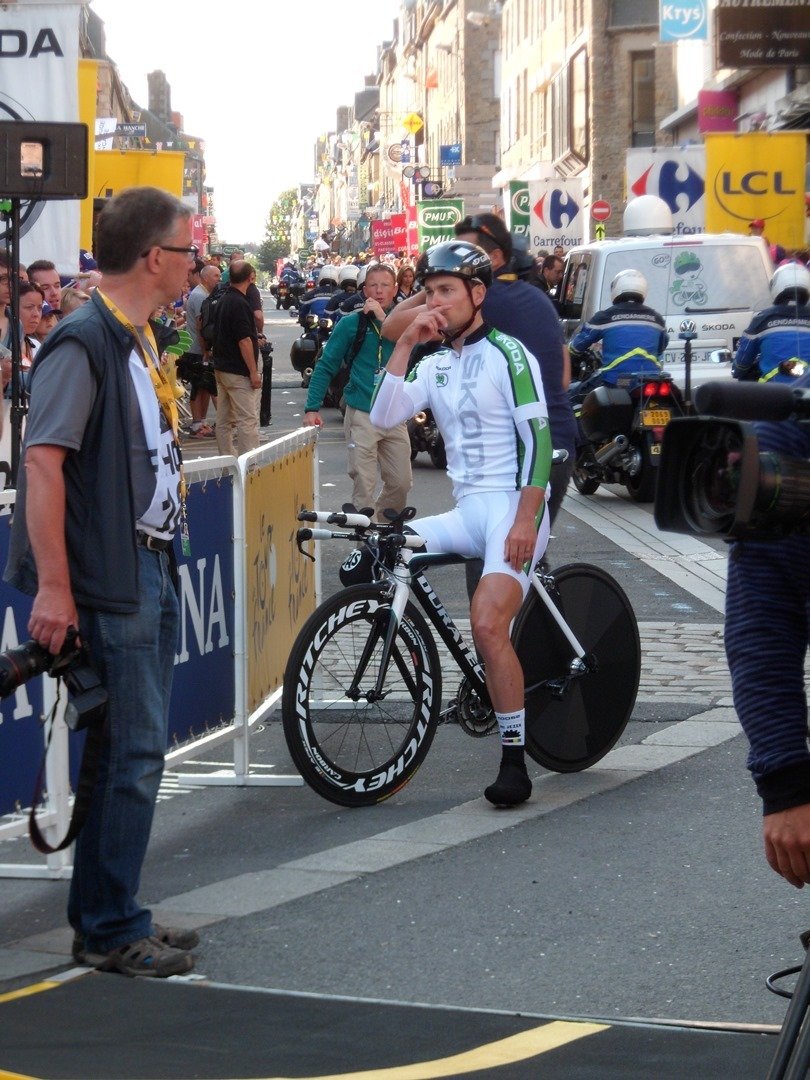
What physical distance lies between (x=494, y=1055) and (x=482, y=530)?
8.88ft

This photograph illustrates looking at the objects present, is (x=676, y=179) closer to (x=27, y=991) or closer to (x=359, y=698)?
(x=359, y=698)

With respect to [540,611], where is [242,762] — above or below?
below

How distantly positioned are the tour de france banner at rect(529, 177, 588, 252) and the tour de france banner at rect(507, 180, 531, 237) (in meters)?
1.50

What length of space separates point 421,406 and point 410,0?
→ 120 m

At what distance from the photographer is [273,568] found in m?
7.11

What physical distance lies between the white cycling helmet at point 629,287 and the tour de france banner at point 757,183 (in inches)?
448

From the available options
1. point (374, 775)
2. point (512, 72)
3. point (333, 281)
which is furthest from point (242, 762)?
point (512, 72)

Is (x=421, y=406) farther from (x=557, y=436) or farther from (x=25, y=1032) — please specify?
(x=25, y=1032)

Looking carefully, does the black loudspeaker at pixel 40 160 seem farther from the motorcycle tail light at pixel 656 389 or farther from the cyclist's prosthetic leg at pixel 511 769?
the motorcycle tail light at pixel 656 389

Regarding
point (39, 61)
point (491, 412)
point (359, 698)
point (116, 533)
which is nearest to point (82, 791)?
point (116, 533)

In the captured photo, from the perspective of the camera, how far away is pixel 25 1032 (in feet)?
13.4

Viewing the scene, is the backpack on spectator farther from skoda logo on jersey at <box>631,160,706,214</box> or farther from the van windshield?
skoda logo on jersey at <box>631,160,706,214</box>

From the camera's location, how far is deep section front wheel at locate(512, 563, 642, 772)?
263 inches

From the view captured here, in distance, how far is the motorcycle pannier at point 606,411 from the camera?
15734 mm
